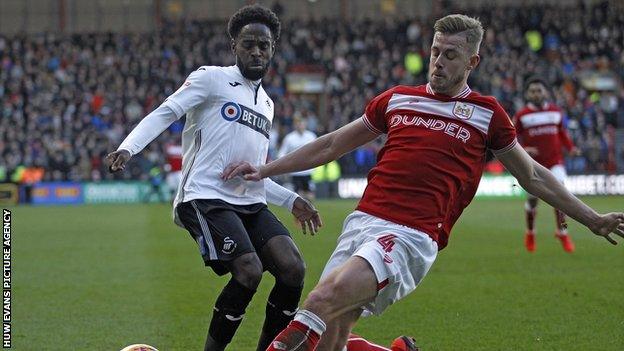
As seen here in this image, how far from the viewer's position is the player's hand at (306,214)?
21.7 ft

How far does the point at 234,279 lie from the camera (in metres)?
6.25

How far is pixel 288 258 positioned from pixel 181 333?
1.96 m

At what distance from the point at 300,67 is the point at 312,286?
30.9m

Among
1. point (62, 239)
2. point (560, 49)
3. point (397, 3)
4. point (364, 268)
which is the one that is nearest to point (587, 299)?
point (364, 268)

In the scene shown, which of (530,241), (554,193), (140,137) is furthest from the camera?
(530,241)

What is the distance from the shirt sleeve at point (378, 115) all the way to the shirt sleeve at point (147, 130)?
1330mm

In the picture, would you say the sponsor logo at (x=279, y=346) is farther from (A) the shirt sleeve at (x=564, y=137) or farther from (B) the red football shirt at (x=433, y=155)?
(A) the shirt sleeve at (x=564, y=137)

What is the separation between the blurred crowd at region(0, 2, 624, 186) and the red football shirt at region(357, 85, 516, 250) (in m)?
25.9

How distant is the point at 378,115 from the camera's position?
222 inches

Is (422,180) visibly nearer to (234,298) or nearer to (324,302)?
(324,302)

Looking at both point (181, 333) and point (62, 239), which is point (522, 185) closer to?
point (181, 333)

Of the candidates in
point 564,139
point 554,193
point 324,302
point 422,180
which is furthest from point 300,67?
point 324,302

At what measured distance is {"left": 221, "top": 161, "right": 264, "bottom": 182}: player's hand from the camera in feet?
19.8

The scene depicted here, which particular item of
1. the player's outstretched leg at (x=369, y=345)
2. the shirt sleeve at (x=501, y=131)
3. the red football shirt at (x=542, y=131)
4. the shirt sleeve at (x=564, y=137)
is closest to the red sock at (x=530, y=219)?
the red football shirt at (x=542, y=131)
